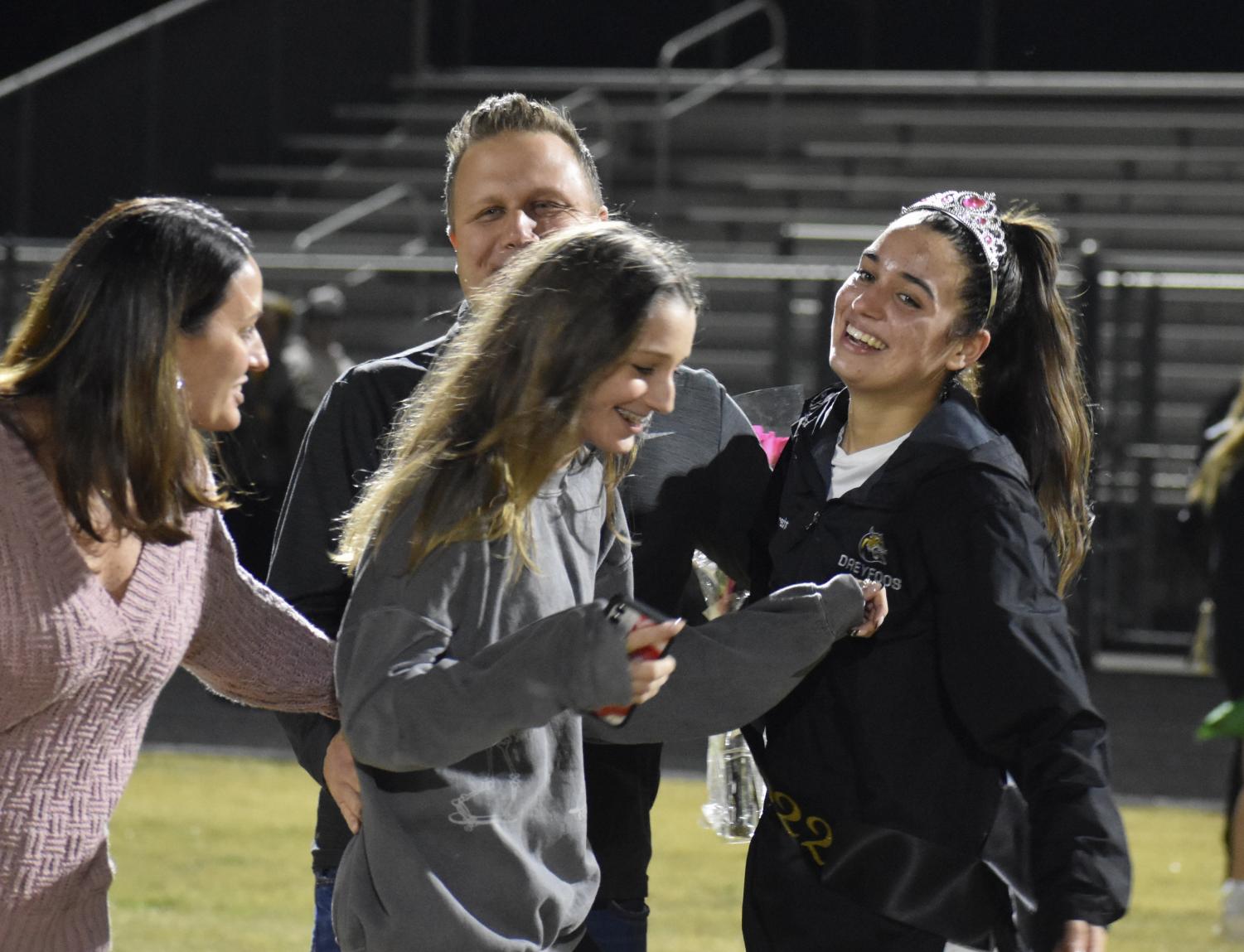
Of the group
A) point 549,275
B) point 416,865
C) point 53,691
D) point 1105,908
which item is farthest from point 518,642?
point 1105,908

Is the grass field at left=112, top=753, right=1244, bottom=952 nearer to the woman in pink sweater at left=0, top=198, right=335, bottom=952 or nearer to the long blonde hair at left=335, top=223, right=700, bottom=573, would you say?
the woman in pink sweater at left=0, top=198, right=335, bottom=952

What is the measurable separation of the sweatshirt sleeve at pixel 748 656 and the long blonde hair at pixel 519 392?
0.23 metres

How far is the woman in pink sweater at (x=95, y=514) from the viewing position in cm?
230

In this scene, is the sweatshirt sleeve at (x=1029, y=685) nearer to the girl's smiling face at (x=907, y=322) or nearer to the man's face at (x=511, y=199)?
the girl's smiling face at (x=907, y=322)

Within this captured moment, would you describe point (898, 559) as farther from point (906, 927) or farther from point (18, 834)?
point (18, 834)

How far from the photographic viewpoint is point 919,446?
2539 mm

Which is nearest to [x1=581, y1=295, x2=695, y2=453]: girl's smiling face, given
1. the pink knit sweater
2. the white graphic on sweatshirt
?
the white graphic on sweatshirt

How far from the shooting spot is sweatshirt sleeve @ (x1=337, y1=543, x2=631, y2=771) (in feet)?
6.71

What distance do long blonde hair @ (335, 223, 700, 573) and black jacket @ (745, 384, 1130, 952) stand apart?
0.44 meters

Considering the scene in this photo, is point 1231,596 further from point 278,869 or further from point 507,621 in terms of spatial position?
point 507,621

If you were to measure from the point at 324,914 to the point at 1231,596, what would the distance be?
361cm

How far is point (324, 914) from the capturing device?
8.70 feet

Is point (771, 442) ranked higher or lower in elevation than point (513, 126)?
lower

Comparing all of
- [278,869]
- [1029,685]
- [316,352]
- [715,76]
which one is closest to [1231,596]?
[278,869]
